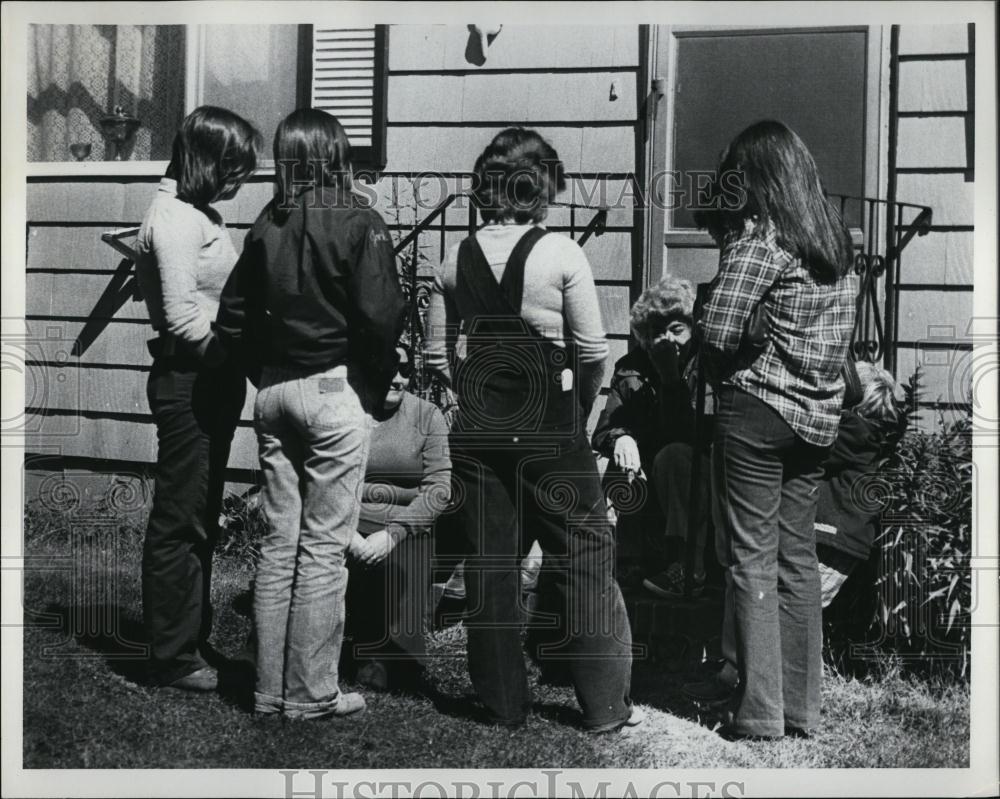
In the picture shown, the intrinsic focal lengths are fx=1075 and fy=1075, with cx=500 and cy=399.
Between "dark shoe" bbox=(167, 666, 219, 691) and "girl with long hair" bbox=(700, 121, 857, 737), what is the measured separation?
170cm

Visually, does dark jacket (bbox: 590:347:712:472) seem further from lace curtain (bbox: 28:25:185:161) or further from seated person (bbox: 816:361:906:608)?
lace curtain (bbox: 28:25:185:161)

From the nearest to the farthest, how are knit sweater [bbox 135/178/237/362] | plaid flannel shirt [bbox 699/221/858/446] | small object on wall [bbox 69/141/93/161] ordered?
plaid flannel shirt [bbox 699/221/858/446] → knit sweater [bbox 135/178/237/362] → small object on wall [bbox 69/141/93/161]

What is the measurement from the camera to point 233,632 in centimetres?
376

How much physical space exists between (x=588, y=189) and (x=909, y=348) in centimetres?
122

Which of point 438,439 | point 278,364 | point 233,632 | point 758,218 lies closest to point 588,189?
point 758,218

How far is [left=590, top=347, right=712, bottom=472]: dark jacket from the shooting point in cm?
367

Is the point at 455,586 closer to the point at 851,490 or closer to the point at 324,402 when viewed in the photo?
the point at 324,402

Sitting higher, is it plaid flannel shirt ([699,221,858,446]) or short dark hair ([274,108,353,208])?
short dark hair ([274,108,353,208])

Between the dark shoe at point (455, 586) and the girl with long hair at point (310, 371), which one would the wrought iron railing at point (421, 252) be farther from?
the dark shoe at point (455, 586)

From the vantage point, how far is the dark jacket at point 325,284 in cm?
314

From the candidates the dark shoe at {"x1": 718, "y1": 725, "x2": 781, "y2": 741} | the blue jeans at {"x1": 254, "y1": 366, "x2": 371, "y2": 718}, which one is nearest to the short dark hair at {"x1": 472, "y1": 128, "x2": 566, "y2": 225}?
the blue jeans at {"x1": 254, "y1": 366, "x2": 371, "y2": 718}

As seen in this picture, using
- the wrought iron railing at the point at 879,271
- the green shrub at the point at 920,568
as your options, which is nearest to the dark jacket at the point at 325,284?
the wrought iron railing at the point at 879,271

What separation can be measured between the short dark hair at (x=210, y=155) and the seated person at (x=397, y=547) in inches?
34.3

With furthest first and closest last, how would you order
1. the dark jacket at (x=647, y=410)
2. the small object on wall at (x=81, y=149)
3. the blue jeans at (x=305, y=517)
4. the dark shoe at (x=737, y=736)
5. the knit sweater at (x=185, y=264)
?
the small object on wall at (x=81, y=149)
the dark jacket at (x=647, y=410)
the knit sweater at (x=185, y=264)
the dark shoe at (x=737, y=736)
the blue jeans at (x=305, y=517)
